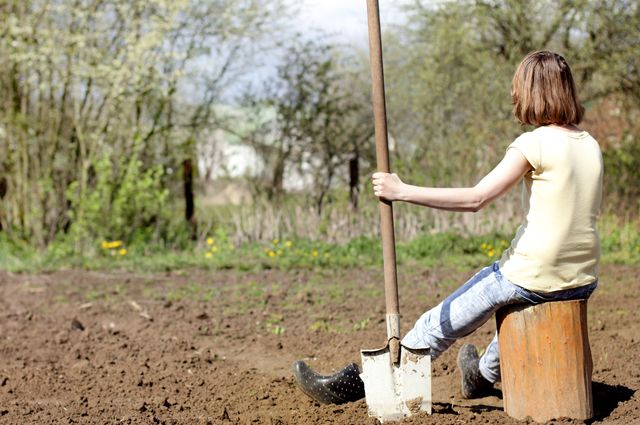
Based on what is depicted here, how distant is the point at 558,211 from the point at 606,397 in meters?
1.22

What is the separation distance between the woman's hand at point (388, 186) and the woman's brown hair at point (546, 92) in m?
0.60

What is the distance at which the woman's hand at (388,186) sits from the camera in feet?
11.6

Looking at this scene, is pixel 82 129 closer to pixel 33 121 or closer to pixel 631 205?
pixel 33 121

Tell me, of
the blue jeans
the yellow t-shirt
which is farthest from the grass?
the yellow t-shirt

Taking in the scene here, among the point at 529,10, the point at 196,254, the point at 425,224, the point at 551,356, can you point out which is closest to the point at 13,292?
the point at 196,254

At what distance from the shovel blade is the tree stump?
1.37 feet

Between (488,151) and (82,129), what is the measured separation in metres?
5.79

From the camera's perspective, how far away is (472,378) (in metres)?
4.33

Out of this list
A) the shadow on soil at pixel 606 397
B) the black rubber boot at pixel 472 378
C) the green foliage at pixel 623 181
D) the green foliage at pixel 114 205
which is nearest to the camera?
the shadow on soil at pixel 606 397

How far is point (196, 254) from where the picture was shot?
11.0m

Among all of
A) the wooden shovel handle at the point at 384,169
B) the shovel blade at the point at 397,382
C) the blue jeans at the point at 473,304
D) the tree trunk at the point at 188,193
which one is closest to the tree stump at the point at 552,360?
the blue jeans at the point at 473,304

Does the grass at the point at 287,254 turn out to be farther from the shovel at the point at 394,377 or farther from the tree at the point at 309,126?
the shovel at the point at 394,377

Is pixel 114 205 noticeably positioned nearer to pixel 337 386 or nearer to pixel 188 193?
pixel 188 193

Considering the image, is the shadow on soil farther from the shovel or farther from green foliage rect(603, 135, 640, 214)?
green foliage rect(603, 135, 640, 214)
